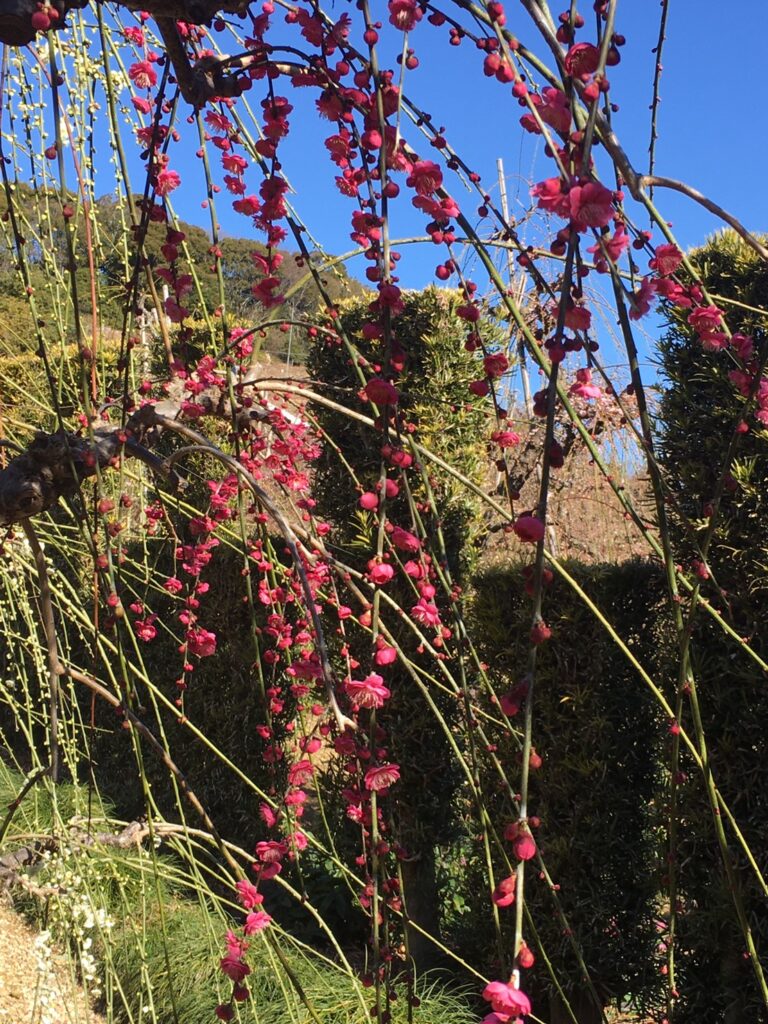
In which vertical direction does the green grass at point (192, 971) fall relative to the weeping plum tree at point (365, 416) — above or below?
below

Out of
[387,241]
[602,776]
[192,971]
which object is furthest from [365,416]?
[192,971]

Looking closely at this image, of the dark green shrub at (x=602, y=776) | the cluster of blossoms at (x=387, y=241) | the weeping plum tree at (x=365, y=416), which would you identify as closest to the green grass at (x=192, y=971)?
the weeping plum tree at (x=365, y=416)

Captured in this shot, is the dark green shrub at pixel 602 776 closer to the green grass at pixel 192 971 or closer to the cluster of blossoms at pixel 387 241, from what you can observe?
the green grass at pixel 192 971

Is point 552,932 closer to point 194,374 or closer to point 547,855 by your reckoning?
point 547,855

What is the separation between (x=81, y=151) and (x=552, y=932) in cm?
227

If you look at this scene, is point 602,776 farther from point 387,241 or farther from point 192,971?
point 387,241

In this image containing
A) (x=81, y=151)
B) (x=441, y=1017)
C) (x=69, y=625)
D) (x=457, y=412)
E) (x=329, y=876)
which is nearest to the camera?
(x=81, y=151)

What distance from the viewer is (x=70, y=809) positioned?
4.04 meters

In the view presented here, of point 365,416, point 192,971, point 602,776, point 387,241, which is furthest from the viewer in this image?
point 192,971

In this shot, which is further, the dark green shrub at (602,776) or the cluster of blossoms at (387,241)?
the dark green shrub at (602,776)

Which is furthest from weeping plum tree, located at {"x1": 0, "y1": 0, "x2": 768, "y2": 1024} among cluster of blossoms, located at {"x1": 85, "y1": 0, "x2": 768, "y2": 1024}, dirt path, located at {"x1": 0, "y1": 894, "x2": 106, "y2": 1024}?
dirt path, located at {"x1": 0, "y1": 894, "x2": 106, "y2": 1024}

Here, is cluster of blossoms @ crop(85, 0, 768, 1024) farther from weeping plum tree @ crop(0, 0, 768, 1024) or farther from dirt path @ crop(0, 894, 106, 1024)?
dirt path @ crop(0, 894, 106, 1024)

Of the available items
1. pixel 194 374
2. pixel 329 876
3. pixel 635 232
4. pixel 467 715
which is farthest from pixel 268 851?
pixel 329 876

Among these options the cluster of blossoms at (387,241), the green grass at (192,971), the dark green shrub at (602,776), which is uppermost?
the cluster of blossoms at (387,241)
